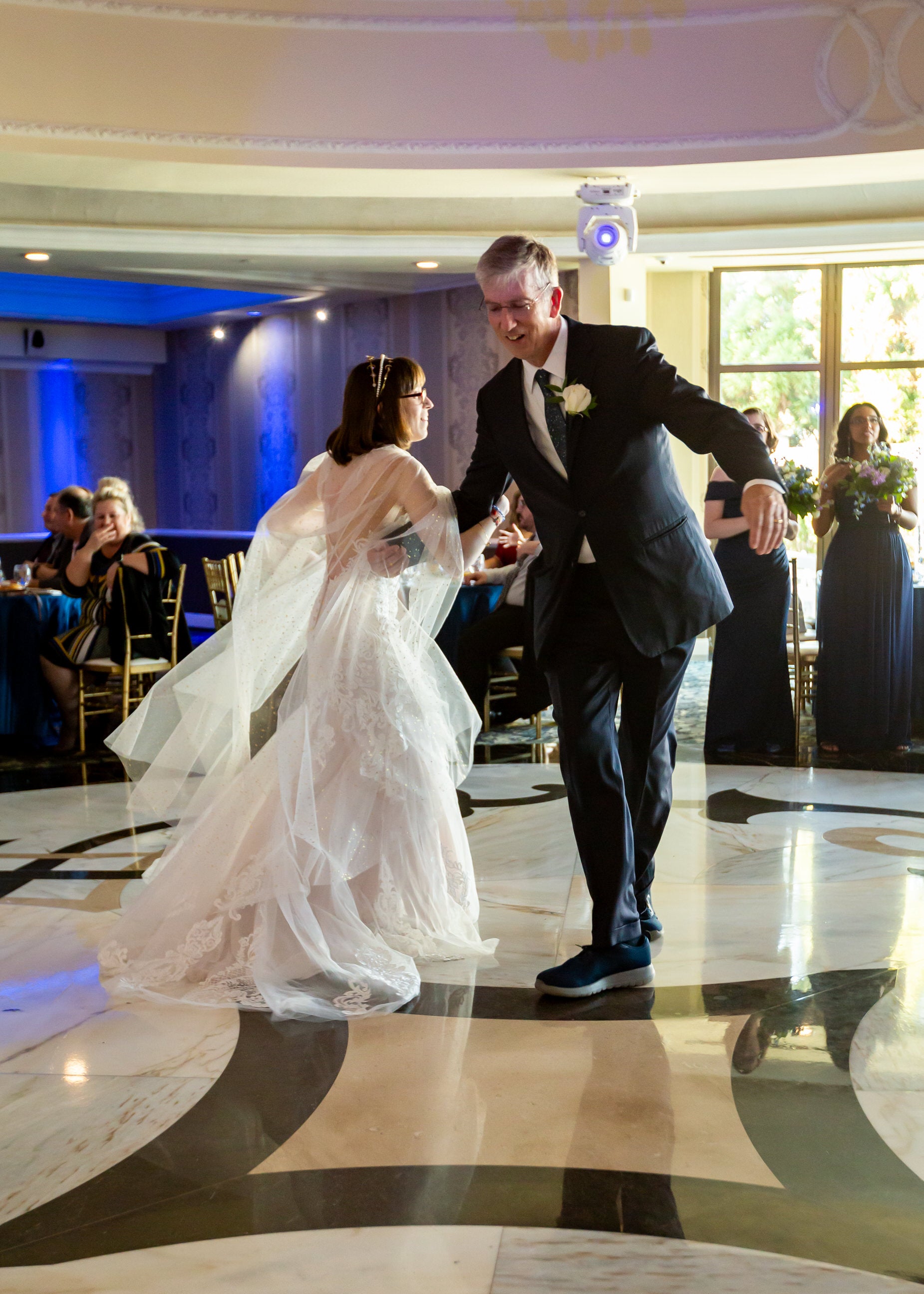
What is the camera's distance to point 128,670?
6.35m

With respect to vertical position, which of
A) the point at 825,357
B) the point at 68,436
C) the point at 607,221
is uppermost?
the point at 607,221

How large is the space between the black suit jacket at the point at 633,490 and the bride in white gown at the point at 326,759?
1.38ft

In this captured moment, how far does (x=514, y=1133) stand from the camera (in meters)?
2.16

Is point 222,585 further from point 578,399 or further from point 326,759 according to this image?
point 578,399

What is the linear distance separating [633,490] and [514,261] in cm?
56

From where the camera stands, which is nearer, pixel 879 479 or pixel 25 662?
pixel 879 479

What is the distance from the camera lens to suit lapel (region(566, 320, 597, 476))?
2.70 metres

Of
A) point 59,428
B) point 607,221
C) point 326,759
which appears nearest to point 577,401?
point 326,759

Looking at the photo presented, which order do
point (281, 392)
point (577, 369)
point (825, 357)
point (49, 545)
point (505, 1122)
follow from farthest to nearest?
1. point (281, 392)
2. point (825, 357)
3. point (49, 545)
4. point (577, 369)
5. point (505, 1122)

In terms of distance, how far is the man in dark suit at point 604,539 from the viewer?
2.69m

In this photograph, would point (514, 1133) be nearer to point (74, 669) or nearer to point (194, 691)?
point (194, 691)

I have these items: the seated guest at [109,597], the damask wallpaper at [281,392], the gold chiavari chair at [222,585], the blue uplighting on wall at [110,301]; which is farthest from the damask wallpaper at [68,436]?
the seated guest at [109,597]

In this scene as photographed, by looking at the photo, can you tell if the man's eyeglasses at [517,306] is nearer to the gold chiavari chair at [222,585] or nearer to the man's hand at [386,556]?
the man's hand at [386,556]

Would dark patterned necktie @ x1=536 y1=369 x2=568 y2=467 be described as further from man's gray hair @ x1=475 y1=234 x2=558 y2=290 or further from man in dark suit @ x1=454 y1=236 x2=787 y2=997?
man's gray hair @ x1=475 y1=234 x2=558 y2=290
